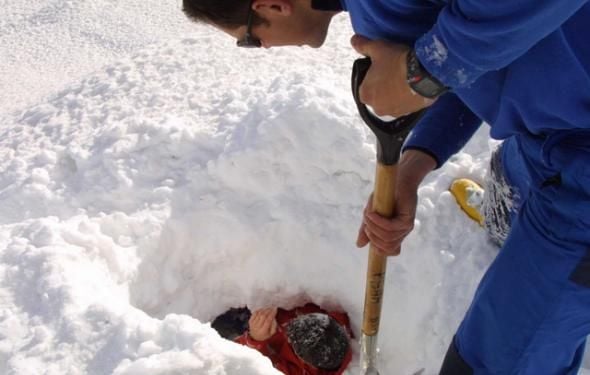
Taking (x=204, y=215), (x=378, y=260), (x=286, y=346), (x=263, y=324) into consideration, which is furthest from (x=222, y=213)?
(x=378, y=260)

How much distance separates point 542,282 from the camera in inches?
46.8

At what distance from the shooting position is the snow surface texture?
192 centimetres

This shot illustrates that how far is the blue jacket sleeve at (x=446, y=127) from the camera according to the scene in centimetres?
158

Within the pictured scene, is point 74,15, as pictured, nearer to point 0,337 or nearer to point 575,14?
point 0,337

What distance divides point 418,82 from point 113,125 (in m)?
1.85

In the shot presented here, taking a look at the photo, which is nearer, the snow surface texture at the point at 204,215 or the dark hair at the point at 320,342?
the snow surface texture at the point at 204,215

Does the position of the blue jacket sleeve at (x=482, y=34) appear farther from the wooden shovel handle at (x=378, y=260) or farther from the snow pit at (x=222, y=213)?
the snow pit at (x=222, y=213)

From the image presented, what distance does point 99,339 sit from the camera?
171 centimetres

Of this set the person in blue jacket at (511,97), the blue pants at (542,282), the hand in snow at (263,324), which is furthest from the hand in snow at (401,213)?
the hand in snow at (263,324)

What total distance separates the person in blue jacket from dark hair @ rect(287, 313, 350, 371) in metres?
0.96

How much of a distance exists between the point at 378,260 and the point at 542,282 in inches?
19.1

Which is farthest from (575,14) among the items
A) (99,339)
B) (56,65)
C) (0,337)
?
(56,65)

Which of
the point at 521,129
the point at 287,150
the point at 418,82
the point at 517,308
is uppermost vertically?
the point at 418,82

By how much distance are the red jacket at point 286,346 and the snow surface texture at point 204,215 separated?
6cm
